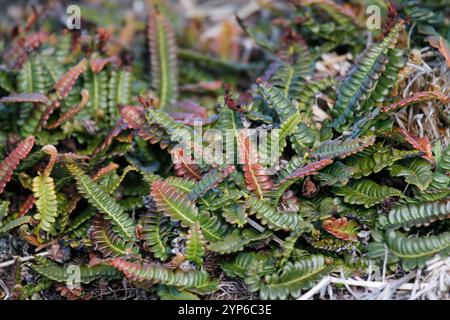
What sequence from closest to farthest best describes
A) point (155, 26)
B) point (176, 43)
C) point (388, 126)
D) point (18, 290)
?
point (18, 290) < point (388, 126) < point (155, 26) < point (176, 43)

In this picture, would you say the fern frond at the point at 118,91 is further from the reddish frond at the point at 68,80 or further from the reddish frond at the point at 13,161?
the reddish frond at the point at 13,161

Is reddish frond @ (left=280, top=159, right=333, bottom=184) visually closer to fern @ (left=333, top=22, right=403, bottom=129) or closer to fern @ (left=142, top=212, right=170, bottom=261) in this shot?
fern @ (left=333, top=22, right=403, bottom=129)

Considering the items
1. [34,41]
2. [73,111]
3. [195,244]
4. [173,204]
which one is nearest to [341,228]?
[195,244]

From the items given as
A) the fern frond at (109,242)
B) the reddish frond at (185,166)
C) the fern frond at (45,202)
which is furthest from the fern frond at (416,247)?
the fern frond at (45,202)

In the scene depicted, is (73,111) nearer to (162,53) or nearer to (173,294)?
(162,53)

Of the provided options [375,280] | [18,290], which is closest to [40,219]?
[18,290]

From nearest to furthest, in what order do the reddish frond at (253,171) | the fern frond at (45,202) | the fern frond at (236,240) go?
the fern frond at (236,240), the reddish frond at (253,171), the fern frond at (45,202)

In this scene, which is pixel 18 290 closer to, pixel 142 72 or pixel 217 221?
pixel 217 221
